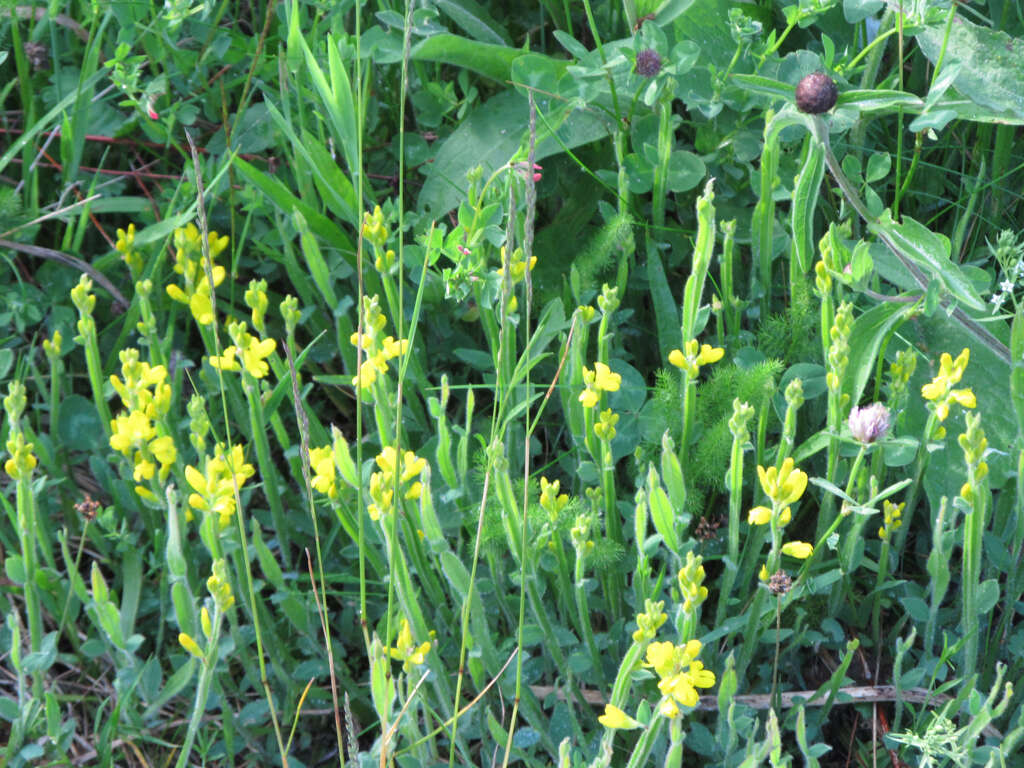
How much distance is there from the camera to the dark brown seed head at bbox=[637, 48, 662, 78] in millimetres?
1772

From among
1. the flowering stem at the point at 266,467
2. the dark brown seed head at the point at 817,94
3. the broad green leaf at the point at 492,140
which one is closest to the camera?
the dark brown seed head at the point at 817,94

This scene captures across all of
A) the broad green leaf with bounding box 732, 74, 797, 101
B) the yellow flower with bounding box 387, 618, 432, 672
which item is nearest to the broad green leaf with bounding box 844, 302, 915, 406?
the broad green leaf with bounding box 732, 74, 797, 101

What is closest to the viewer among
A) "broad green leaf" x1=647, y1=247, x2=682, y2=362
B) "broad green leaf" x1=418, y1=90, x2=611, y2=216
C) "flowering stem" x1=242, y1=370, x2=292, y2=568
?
"flowering stem" x1=242, y1=370, x2=292, y2=568

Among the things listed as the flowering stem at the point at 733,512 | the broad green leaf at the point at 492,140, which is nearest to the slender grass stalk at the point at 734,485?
the flowering stem at the point at 733,512

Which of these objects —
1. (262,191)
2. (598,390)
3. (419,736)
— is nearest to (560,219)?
(262,191)

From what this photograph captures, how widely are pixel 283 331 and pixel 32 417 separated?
46 centimetres

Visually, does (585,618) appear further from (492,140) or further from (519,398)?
(492,140)

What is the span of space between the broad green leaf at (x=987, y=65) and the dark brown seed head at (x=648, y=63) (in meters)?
0.42

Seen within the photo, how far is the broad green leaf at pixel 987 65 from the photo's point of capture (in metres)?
1.70

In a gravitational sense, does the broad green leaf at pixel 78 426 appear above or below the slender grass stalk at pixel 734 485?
below

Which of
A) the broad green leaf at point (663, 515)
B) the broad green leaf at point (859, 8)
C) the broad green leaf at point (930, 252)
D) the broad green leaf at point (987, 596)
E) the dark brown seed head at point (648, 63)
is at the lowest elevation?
the broad green leaf at point (987, 596)

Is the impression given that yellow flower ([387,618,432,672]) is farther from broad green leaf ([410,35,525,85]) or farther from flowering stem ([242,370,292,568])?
broad green leaf ([410,35,525,85])

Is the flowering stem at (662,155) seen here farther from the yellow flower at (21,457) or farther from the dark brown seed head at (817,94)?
the yellow flower at (21,457)

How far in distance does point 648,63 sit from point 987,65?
51 cm
